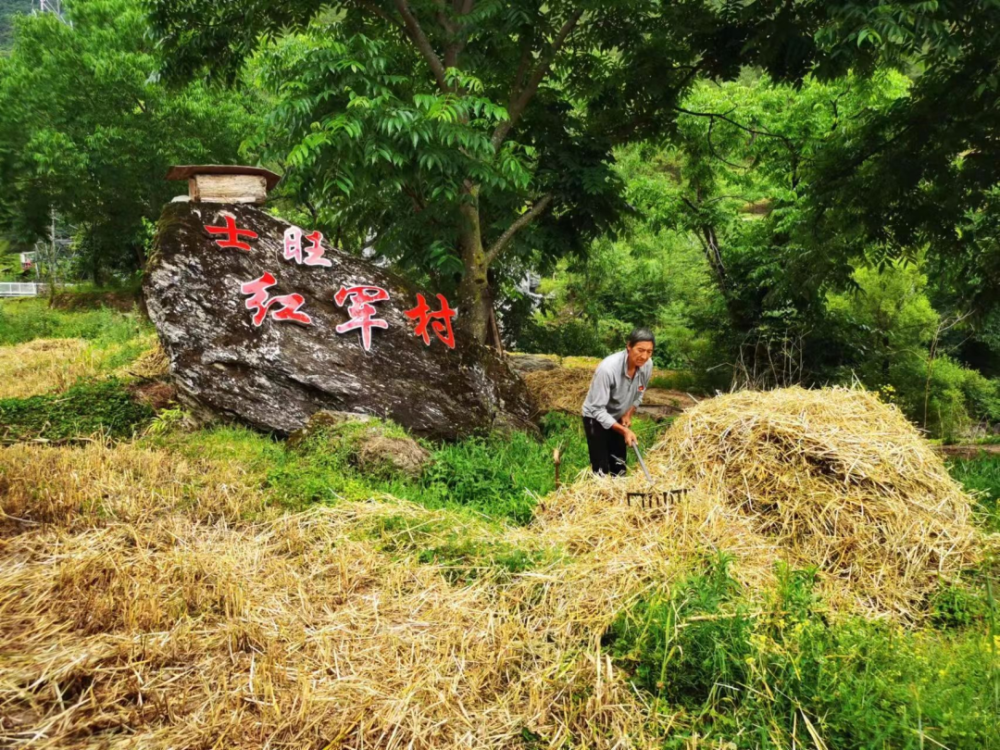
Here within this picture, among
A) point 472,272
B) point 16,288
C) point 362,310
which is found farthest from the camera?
point 16,288

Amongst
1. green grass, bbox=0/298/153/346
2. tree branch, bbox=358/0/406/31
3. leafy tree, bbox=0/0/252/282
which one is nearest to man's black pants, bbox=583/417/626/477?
tree branch, bbox=358/0/406/31

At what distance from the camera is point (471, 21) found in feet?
21.9

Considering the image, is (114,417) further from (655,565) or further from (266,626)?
(655,565)

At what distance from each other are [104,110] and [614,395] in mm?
17462

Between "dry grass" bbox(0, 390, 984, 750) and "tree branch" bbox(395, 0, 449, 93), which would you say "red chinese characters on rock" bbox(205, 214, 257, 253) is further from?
"tree branch" bbox(395, 0, 449, 93)

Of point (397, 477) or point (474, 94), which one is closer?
point (397, 477)

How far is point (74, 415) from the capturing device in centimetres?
627

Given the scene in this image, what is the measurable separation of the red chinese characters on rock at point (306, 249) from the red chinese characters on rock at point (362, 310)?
38cm

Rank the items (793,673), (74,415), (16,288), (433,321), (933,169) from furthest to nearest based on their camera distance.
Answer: (16,288) → (433,321) → (933,169) → (74,415) → (793,673)

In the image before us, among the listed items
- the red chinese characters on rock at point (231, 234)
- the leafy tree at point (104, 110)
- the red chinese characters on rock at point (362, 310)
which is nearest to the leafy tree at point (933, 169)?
the red chinese characters on rock at point (362, 310)

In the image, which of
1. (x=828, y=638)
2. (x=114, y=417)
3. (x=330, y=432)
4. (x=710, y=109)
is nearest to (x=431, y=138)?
(x=330, y=432)

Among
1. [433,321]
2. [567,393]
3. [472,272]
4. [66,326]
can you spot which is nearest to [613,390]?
[433,321]

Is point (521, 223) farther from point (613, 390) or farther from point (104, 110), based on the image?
point (104, 110)

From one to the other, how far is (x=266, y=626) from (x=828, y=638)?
2.46m
